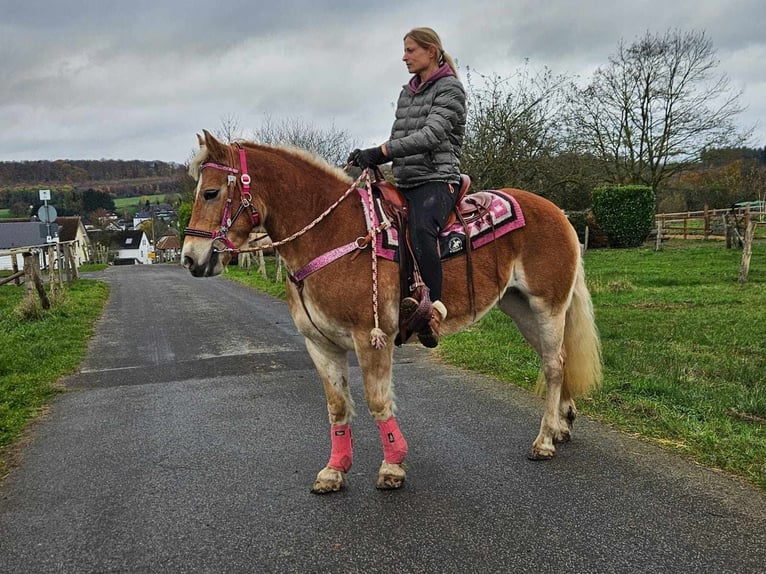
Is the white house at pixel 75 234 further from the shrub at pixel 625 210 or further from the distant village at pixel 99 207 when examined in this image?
the shrub at pixel 625 210

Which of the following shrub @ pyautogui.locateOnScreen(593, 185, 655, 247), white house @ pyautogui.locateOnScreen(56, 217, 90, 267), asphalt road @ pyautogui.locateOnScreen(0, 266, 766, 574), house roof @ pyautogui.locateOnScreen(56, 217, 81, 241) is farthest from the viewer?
white house @ pyautogui.locateOnScreen(56, 217, 90, 267)

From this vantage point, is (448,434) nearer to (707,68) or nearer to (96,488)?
(96,488)

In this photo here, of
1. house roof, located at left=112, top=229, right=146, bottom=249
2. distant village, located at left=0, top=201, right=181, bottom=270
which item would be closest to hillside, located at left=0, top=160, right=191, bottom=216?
distant village, located at left=0, top=201, right=181, bottom=270

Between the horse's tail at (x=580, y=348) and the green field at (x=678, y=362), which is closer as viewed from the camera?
the green field at (x=678, y=362)

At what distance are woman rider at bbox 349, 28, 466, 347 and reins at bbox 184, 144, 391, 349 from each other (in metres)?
0.23

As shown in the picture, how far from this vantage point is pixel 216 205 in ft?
11.3

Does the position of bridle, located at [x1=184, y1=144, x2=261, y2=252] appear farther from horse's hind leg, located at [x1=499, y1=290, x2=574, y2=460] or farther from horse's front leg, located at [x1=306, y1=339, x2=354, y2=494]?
horse's hind leg, located at [x1=499, y1=290, x2=574, y2=460]

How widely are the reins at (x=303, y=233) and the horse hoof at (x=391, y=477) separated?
2.72ft

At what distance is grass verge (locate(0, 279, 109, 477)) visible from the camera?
18.1ft

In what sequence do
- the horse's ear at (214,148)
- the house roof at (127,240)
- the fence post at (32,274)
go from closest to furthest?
the horse's ear at (214,148) < the fence post at (32,274) < the house roof at (127,240)

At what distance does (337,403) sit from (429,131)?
6.22 feet

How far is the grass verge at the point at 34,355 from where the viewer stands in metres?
5.51

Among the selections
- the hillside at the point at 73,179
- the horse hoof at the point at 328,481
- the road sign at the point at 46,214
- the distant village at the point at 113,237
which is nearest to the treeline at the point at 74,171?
the hillside at the point at 73,179

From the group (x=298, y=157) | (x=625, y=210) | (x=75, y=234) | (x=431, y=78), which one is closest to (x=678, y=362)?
(x=431, y=78)
